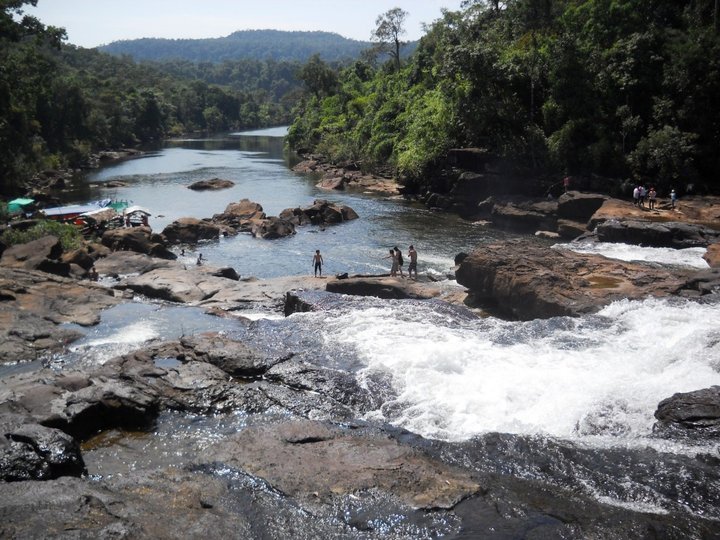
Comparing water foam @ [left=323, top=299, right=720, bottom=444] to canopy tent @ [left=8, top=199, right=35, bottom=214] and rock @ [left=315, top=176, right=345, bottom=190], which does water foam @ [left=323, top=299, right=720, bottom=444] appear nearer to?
canopy tent @ [left=8, top=199, right=35, bottom=214]

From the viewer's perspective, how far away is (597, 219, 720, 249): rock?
2802 cm

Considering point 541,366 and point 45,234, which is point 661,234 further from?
point 45,234

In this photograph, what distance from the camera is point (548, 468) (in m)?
10.9

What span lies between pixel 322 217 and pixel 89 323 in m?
23.4

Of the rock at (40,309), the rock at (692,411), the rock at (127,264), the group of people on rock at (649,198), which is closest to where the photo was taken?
the rock at (692,411)

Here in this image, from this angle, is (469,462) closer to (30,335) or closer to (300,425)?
(300,425)

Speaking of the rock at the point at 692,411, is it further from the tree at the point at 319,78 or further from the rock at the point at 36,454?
the tree at the point at 319,78

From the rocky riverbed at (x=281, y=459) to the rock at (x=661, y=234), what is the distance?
9393mm

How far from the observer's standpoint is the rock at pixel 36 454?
998 centimetres

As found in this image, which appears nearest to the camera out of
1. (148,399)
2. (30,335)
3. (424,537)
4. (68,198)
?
(424,537)

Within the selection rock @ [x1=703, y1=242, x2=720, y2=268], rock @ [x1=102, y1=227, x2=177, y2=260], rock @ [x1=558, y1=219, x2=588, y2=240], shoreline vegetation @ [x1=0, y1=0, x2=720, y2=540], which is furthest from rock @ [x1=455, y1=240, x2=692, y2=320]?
rock @ [x1=102, y1=227, x2=177, y2=260]

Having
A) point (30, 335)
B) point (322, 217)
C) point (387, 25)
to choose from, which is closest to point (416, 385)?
point (30, 335)

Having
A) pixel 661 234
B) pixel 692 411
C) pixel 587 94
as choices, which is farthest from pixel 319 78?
pixel 692 411

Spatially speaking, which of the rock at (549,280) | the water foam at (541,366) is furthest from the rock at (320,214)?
the water foam at (541,366)
